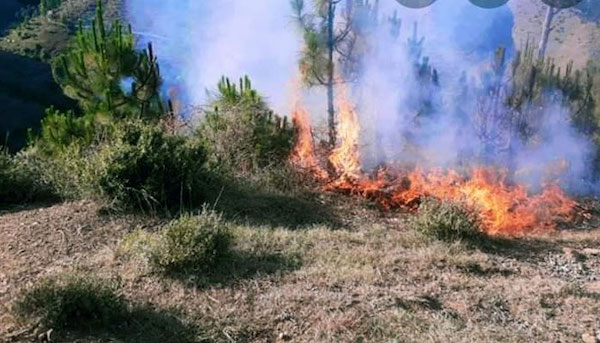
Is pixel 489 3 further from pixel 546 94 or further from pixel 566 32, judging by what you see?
pixel 546 94

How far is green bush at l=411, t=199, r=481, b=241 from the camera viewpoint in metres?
6.64

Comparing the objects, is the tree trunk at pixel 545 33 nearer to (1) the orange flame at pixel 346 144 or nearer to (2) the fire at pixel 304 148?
(1) the orange flame at pixel 346 144

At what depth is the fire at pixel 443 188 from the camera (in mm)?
9297

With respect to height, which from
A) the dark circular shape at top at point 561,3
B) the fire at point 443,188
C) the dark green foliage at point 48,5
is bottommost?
the fire at point 443,188

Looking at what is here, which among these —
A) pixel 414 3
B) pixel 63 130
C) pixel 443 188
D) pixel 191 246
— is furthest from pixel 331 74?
pixel 191 246

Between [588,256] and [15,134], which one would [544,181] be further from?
[15,134]

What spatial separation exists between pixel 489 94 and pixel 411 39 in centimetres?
226

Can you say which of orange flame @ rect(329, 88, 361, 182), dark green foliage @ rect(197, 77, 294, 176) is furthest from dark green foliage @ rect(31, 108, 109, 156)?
orange flame @ rect(329, 88, 361, 182)

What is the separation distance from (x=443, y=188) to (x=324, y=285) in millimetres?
5472

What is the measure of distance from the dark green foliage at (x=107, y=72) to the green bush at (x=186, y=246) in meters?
5.37

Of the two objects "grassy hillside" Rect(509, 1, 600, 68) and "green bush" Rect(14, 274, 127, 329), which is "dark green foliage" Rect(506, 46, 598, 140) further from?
"green bush" Rect(14, 274, 127, 329)

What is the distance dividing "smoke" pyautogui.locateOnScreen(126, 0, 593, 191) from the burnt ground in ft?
18.5

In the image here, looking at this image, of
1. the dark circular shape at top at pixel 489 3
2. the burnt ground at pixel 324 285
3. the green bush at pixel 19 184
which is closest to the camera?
the burnt ground at pixel 324 285

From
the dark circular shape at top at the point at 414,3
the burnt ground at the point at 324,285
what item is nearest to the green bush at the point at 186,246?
the burnt ground at the point at 324,285
